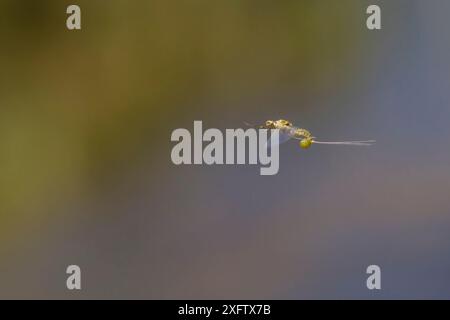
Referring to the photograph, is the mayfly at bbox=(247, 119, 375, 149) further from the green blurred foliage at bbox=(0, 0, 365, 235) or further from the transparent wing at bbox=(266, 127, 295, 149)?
the green blurred foliage at bbox=(0, 0, 365, 235)

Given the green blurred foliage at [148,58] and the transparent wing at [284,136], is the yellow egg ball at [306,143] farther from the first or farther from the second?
the green blurred foliage at [148,58]

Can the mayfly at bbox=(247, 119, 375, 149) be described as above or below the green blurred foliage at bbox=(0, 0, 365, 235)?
below

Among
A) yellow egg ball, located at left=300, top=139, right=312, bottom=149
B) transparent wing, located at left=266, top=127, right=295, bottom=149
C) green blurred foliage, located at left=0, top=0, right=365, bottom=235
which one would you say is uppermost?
green blurred foliage, located at left=0, top=0, right=365, bottom=235

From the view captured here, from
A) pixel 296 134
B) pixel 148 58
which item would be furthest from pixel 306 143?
pixel 148 58

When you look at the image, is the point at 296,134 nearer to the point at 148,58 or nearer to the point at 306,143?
the point at 306,143

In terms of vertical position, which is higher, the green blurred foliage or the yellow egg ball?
the green blurred foliage

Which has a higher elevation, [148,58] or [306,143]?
[148,58]

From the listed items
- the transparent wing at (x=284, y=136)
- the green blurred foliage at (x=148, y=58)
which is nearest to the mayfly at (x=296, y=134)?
the transparent wing at (x=284, y=136)

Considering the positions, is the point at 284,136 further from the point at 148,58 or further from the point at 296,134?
the point at 148,58

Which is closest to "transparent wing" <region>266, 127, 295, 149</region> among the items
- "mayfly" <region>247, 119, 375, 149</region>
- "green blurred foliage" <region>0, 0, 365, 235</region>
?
"mayfly" <region>247, 119, 375, 149</region>
